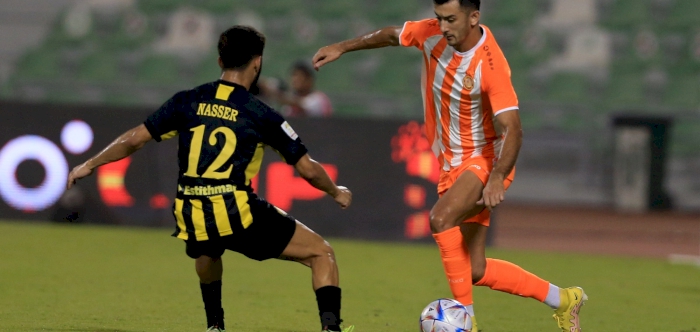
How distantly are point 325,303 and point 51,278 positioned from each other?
3268mm

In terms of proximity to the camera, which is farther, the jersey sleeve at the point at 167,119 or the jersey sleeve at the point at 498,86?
the jersey sleeve at the point at 498,86

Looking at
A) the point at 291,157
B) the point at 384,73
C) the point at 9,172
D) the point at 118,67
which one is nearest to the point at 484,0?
the point at 384,73

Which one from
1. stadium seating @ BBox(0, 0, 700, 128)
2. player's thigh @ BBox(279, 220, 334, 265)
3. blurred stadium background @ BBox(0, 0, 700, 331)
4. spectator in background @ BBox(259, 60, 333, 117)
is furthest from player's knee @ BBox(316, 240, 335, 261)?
stadium seating @ BBox(0, 0, 700, 128)

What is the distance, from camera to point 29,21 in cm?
1772

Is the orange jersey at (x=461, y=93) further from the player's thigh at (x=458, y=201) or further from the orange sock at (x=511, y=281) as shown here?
the orange sock at (x=511, y=281)

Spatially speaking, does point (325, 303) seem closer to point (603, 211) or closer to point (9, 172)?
point (9, 172)

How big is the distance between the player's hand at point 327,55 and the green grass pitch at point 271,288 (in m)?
1.46

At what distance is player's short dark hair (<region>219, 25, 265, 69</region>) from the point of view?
4375 millimetres

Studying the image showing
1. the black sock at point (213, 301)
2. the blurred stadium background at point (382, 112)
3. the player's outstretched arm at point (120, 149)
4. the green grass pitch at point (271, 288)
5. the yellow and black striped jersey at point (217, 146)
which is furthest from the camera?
the blurred stadium background at point (382, 112)

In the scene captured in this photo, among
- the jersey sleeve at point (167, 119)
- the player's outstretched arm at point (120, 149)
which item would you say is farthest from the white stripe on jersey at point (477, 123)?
the player's outstretched arm at point (120, 149)

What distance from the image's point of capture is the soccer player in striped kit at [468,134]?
4676mm

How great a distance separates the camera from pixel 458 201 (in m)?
4.77

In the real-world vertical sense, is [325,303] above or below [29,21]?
below

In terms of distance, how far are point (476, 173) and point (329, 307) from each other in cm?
103
